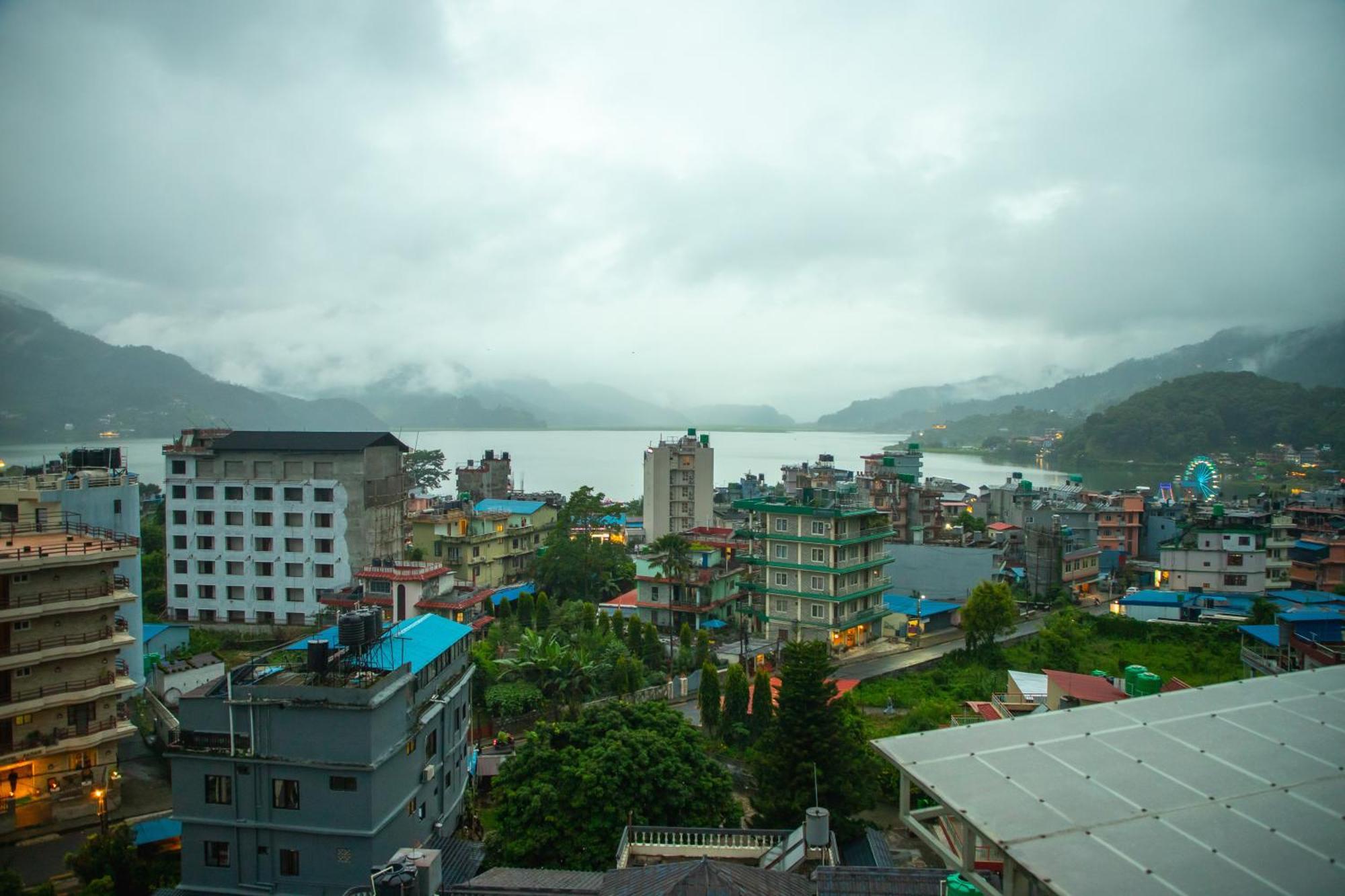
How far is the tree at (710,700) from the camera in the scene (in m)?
21.9

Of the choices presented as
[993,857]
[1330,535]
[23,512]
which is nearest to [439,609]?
[23,512]

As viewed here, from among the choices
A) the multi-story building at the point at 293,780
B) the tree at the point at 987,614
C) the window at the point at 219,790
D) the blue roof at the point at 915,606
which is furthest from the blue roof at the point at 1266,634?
the window at the point at 219,790

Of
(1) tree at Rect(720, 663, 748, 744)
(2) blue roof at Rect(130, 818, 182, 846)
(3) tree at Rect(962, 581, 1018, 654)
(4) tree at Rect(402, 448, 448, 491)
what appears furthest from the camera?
(4) tree at Rect(402, 448, 448, 491)

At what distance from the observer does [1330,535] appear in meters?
39.7

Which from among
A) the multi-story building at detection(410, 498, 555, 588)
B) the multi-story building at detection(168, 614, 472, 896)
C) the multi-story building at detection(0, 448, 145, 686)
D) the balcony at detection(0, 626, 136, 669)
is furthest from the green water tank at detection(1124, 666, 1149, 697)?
the multi-story building at detection(410, 498, 555, 588)

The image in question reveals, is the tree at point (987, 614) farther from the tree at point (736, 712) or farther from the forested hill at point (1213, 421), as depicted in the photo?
the forested hill at point (1213, 421)

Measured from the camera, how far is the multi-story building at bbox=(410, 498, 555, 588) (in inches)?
1550

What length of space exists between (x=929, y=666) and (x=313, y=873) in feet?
73.2

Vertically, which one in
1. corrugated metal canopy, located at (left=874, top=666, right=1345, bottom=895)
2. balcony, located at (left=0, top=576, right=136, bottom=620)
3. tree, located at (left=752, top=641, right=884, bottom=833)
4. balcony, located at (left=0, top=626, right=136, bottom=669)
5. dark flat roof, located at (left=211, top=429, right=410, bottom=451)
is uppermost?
dark flat roof, located at (left=211, top=429, right=410, bottom=451)

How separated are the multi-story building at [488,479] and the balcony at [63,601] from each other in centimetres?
4245

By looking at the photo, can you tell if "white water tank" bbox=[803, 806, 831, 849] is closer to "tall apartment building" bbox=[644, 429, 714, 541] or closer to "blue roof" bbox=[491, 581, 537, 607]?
"blue roof" bbox=[491, 581, 537, 607]

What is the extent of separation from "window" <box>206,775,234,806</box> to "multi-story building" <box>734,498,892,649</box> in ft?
71.4

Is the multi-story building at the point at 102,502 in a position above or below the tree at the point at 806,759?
above

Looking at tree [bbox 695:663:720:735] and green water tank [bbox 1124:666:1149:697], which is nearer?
green water tank [bbox 1124:666:1149:697]
